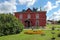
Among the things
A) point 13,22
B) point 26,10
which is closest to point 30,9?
point 26,10

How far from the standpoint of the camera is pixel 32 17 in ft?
184

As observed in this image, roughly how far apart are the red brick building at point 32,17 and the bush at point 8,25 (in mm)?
22623

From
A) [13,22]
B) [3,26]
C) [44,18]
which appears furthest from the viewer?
[44,18]

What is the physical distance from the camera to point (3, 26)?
29.7m

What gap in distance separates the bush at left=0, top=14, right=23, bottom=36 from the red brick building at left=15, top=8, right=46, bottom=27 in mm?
22623

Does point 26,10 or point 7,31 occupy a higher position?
point 26,10

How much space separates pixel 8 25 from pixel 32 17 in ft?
86.4

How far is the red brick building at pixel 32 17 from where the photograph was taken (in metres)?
55.0

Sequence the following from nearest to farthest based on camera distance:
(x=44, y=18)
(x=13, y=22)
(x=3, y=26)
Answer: (x=3, y=26) < (x=13, y=22) < (x=44, y=18)

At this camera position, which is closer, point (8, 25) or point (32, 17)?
point (8, 25)

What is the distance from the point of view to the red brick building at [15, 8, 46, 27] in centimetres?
5497

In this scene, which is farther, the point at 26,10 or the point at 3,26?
the point at 26,10

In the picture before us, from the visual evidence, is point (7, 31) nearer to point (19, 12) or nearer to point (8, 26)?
point (8, 26)

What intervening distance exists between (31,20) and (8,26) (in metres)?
26.6
